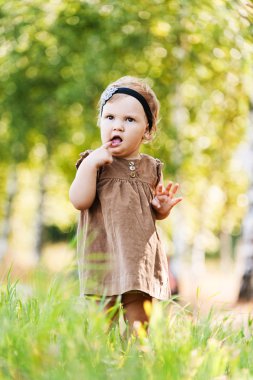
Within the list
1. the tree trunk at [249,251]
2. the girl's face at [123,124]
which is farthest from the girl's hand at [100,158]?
the tree trunk at [249,251]

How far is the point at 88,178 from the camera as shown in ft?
11.4

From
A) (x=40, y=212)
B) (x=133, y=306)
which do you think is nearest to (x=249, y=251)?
(x=133, y=306)

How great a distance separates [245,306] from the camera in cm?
1017

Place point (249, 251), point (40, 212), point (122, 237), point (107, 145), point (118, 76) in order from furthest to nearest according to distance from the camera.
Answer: point (40, 212), point (118, 76), point (249, 251), point (107, 145), point (122, 237)

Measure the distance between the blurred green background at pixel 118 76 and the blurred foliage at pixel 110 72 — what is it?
3cm

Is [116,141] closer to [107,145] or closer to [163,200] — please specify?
[107,145]

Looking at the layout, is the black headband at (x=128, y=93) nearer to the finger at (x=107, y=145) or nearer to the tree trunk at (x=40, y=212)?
the finger at (x=107, y=145)

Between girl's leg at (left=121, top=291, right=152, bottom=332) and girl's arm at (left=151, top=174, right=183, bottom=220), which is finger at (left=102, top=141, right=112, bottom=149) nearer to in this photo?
girl's arm at (left=151, top=174, right=183, bottom=220)

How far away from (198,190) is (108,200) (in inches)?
796

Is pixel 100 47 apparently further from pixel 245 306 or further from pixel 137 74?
pixel 245 306

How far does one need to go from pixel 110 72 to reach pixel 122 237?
9.92 metres

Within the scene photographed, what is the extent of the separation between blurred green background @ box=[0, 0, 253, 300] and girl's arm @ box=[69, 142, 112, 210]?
8.26ft

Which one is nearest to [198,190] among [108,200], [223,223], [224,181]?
[224,181]

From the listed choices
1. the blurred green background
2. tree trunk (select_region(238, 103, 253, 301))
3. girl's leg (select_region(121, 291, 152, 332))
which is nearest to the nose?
girl's leg (select_region(121, 291, 152, 332))
